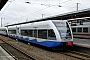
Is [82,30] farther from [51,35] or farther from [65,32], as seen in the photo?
[51,35]

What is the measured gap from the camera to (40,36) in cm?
1866

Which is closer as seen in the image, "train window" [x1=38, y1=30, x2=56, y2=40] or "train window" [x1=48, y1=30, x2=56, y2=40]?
"train window" [x1=48, y1=30, x2=56, y2=40]

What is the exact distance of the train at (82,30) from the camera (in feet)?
124

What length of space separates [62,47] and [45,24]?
2.90 m

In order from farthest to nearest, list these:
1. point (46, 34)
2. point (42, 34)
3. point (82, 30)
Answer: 1. point (82, 30)
2. point (42, 34)
3. point (46, 34)

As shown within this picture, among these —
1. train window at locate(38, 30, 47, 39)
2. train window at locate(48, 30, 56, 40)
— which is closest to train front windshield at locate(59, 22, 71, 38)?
train window at locate(48, 30, 56, 40)

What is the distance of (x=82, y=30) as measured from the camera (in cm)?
3944

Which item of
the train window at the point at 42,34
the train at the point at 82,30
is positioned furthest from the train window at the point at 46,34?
the train at the point at 82,30

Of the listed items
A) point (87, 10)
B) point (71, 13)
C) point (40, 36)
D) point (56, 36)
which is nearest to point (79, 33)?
point (71, 13)

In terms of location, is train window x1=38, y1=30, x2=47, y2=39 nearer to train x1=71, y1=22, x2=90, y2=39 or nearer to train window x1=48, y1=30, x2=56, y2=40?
train window x1=48, y1=30, x2=56, y2=40

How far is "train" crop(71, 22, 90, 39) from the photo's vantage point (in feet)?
124

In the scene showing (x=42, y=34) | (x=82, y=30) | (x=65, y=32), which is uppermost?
(x=65, y=32)

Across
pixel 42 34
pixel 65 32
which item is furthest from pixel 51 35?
pixel 42 34

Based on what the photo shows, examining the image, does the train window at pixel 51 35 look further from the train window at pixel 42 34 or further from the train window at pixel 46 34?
the train window at pixel 42 34
